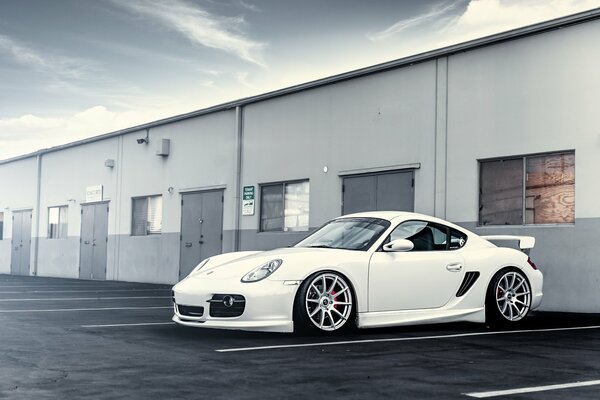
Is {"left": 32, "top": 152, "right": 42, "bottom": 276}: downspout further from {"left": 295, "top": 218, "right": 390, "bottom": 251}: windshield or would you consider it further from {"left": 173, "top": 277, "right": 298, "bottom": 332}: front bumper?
{"left": 173, "top": 277, "right": 298, "bottom": 332}: front bumper

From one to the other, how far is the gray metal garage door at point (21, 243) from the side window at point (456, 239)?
Answer: 23686 millimetres

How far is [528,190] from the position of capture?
12.6 m

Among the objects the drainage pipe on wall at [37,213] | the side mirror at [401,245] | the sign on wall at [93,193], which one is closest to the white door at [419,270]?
the side mirror at [401,245]

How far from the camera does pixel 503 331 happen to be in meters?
8.36

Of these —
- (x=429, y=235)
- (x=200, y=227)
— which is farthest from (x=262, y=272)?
(x=200, y=227)

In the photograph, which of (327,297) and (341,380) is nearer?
(341,380)

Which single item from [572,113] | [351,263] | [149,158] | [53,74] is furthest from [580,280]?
[53,74]

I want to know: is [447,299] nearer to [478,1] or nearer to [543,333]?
[543,333]

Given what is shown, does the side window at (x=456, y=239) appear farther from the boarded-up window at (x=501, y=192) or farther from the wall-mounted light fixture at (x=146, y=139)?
the wall-mounted light fixture at (x=146, y=139)

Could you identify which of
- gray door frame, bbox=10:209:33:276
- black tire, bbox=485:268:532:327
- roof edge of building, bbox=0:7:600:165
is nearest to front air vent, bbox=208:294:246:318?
black tire, bbox=485:268:532:327

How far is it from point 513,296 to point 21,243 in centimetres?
2489

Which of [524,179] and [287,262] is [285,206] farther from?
[287,262]

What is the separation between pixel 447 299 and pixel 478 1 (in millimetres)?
8793

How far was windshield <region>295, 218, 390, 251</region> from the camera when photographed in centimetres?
827
